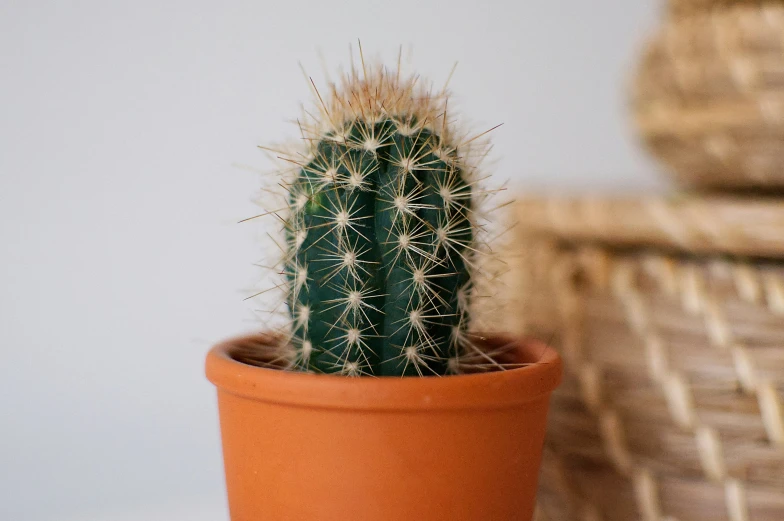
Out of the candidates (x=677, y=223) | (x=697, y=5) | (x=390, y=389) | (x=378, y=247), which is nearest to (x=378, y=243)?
(x=378, y=247)

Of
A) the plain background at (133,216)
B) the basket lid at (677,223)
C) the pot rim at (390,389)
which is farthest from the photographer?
the plain background at (133,216)

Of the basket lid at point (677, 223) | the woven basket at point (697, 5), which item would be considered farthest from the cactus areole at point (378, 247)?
the woven basket at point (697, 5)

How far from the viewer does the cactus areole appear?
582mm

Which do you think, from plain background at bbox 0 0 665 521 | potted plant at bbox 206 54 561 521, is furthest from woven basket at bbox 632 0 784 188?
potted plant at bbox 206 54 561 521

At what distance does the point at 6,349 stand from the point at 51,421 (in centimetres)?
10

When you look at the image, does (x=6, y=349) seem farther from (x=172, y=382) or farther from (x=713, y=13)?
(x=713, y=13)

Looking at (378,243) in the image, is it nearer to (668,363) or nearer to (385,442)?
(385,442)

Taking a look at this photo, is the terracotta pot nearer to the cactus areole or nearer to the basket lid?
the cactus areole

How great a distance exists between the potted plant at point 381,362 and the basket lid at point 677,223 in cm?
16

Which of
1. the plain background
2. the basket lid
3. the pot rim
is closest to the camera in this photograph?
the pot rim

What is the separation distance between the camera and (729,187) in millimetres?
804

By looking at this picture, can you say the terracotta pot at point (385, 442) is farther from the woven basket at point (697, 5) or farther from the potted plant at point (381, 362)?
the woven basket at point (697, 5)

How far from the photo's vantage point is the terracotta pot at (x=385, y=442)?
0.54m

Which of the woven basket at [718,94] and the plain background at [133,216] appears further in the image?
the plain background at [133,216]
